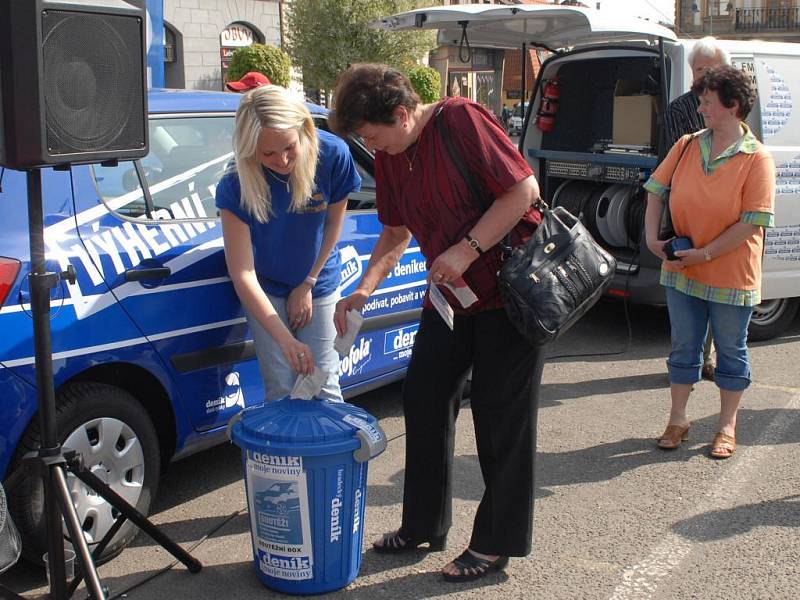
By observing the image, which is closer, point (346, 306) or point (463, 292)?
point (463, 292)

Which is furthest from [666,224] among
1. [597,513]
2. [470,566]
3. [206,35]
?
[206,35]

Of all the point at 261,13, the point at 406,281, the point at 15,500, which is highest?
the point at 261,13

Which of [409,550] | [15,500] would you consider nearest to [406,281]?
[409,550]

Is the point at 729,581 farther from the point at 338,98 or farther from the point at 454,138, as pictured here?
the point at 338,98

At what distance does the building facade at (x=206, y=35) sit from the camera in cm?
2286

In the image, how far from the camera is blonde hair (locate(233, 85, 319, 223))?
120 inches

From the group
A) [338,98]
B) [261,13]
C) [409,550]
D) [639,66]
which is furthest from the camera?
[261,13]

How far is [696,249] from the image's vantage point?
419 cm

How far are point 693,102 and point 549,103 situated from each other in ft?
6.07

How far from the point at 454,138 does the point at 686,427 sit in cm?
226

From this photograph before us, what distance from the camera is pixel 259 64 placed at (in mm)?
17625

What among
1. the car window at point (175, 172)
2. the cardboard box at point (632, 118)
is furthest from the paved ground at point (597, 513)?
the cardboard box at point (632, 118)

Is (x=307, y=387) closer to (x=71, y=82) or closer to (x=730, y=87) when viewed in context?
(x=71, y=82)

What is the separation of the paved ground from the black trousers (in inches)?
8.7
